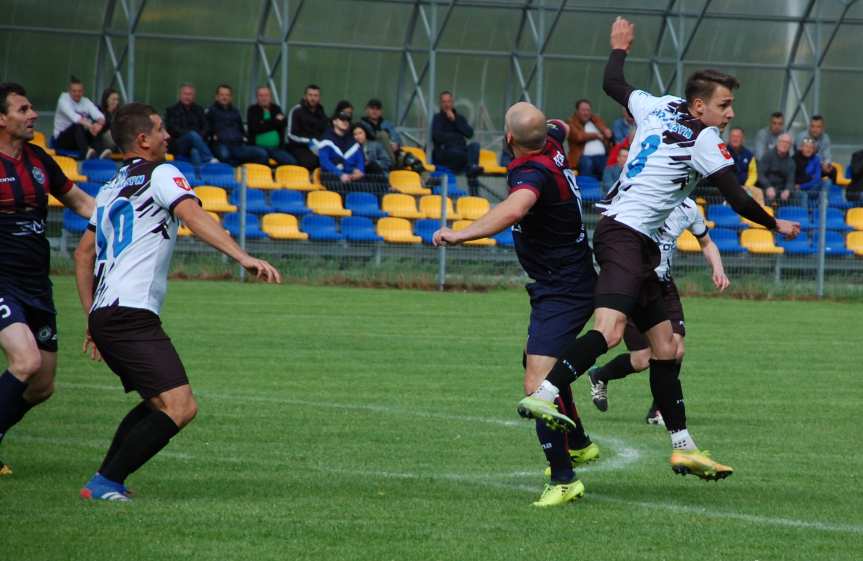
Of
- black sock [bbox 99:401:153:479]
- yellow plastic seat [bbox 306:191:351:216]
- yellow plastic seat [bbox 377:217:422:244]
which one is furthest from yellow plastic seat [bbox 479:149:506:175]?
black sock [bbox 99:401:153:479]

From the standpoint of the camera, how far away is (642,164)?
781 cm

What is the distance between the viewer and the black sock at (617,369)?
10.8m

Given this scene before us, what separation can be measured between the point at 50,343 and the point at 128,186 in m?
1.43

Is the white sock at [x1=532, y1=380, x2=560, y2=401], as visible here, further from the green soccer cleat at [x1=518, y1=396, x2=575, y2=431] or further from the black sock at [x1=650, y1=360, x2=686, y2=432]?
the black sock at [x1=650, y1=360, x2=686, y2=432]

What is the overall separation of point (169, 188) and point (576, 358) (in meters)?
2.19

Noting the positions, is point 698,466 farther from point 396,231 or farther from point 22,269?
point 396,231

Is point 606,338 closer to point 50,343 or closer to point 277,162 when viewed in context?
point 50,343

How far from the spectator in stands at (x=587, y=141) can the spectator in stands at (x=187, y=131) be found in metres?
6.59

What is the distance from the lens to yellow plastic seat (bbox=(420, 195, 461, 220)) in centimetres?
2308

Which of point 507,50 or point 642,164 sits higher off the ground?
point 507,50

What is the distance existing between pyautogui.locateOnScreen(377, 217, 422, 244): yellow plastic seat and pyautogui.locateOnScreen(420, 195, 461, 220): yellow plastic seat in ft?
→ 1.50

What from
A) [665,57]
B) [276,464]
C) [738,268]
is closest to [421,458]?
[276,464]

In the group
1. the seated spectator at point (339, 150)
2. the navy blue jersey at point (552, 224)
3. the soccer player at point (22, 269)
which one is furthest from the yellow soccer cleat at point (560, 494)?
the seated spectator at point (339, 150)

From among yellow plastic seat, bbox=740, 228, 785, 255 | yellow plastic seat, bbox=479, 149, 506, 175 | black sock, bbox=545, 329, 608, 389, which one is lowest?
black sock, bbox=545, 329, 608, 389
